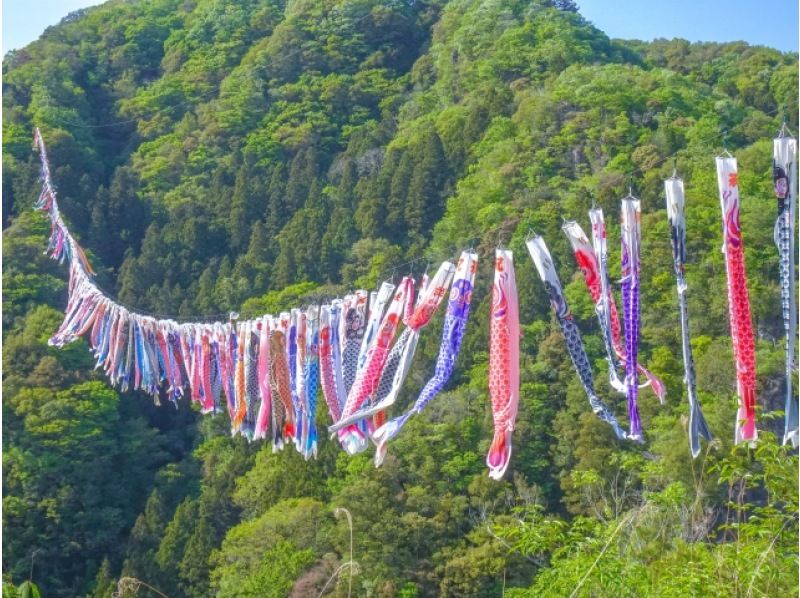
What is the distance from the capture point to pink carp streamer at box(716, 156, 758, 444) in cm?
1044

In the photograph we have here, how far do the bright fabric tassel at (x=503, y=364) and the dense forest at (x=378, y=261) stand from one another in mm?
977

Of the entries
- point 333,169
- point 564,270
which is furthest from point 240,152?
point 564,270

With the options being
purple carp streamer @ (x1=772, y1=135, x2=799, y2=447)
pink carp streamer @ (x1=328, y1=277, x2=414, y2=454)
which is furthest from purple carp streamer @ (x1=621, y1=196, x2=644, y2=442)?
pink carp streamer @ (x1=328, y1=277, x2=414, y2=454)

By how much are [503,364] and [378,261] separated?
30568 millimetres

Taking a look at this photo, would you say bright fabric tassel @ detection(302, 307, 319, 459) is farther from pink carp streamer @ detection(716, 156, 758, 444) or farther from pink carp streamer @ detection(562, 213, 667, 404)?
pink carp streamer @ detection(716, 156, 758, 444)

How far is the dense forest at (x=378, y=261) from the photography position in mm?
26031

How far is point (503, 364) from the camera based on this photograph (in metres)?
11.3

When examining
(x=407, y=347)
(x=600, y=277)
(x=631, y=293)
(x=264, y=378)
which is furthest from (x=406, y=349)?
(x=264, y=378)

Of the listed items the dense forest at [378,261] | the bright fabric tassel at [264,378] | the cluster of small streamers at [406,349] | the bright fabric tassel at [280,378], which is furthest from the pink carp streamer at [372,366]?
the bright fabric tassel at [264,378]

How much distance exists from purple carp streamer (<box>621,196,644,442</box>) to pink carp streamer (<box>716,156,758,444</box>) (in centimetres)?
98

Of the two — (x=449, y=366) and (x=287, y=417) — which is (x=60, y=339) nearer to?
(x=287, y=417)

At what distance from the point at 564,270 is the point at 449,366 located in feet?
77.1

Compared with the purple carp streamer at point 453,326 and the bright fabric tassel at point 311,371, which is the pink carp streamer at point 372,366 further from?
the bright fabric tassel at point 311,371

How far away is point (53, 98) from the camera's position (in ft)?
191
